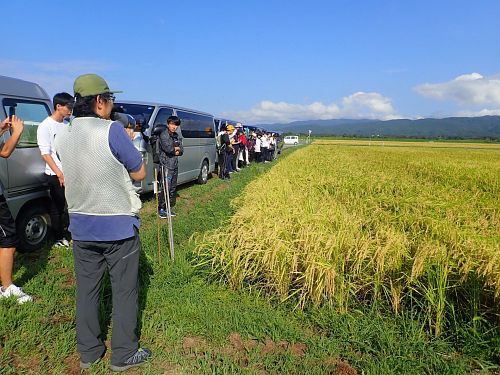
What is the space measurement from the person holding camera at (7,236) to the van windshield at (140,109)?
388 centimetres

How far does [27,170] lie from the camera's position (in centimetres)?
398

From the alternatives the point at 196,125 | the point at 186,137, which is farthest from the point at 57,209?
the point at 196,125

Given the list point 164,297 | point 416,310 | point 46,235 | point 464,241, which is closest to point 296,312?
point 416,310

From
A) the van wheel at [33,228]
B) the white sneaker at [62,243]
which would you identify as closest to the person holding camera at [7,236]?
the van wheel at [33,228]

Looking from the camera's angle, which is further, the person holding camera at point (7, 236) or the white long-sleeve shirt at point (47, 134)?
the white long-sleeve shirt at point (47, 134)

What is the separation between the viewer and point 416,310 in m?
2.68

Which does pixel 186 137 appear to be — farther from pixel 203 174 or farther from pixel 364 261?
pixel 364 261

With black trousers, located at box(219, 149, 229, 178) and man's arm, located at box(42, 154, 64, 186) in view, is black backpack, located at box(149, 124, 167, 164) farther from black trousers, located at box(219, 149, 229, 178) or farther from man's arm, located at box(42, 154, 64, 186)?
black trousers, located at box(219, 149, 229, 178)

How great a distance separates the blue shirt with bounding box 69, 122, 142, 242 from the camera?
202 centimetres

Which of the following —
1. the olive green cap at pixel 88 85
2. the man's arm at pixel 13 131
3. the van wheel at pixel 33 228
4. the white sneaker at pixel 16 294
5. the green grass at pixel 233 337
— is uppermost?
the olive green cap at pixel 88 85

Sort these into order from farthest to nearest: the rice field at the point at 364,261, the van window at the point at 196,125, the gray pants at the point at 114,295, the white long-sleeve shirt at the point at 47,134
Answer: the van window at the point at 196,125 < the white long-sleeve shirt at the point at 47,134 < the rice field at the point at 364,261 < the gray pants at the point at 114,295

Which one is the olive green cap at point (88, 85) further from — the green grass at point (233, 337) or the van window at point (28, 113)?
the van window at point (28, 113)

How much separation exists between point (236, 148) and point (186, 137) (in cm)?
495

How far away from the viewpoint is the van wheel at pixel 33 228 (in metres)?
3.93
